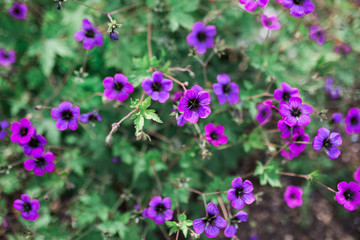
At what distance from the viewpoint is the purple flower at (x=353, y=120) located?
9.64ft

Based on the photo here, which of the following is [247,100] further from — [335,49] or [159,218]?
[335,49]

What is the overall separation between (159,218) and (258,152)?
254 centimetres

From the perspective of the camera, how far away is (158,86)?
2.51 m

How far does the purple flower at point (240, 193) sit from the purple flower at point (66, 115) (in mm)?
1503

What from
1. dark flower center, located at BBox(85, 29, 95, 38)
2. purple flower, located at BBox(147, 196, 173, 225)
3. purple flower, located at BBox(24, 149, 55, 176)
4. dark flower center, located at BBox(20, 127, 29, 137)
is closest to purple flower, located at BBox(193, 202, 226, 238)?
purple flower, located at BBox(147, 196, 173, 225)

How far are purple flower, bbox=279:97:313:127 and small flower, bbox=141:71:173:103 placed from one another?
1024 millimetres

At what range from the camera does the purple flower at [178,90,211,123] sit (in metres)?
2.19

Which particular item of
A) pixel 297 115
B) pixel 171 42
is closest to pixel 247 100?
pixel 297 115

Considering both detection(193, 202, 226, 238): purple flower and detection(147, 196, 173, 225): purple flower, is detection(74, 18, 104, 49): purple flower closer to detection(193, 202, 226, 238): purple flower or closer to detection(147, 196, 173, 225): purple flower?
detection(147, 196, 173, 225): purple flower

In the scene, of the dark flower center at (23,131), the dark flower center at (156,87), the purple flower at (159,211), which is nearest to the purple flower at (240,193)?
the purple flower at (159,211)

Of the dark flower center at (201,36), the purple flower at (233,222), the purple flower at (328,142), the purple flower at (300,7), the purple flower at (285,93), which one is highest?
the purple flower at (300,7)

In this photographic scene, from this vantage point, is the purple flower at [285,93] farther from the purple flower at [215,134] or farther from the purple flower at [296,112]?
the purple flower at [215,134]

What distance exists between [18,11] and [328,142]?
429 centimetres

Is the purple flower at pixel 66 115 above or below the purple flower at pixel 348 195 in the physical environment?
above
